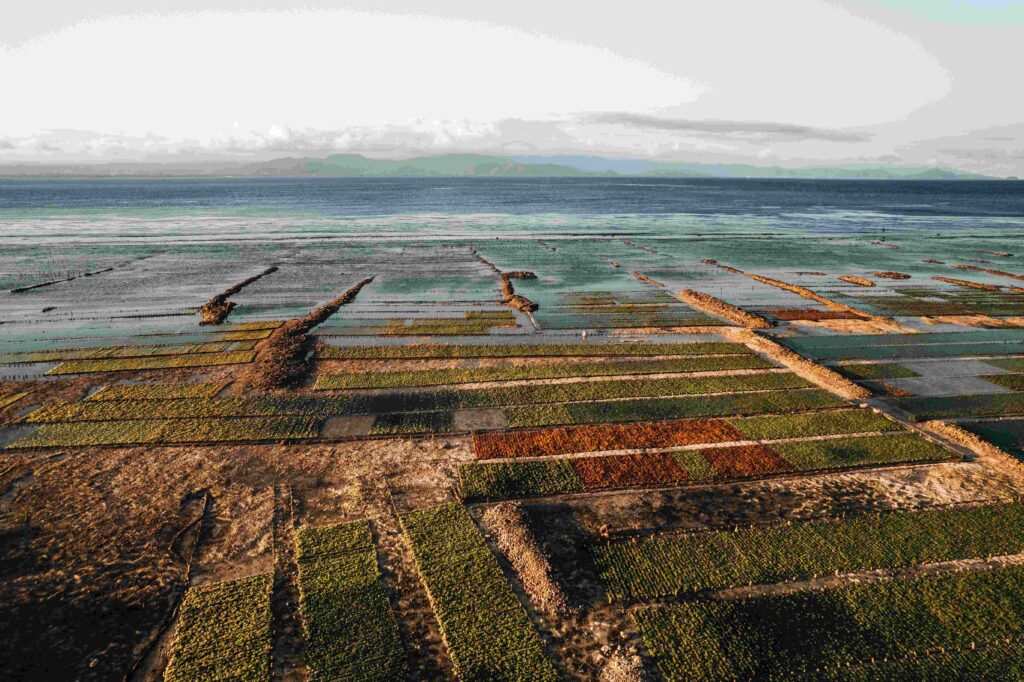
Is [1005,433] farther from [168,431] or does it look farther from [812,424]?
[168,431]

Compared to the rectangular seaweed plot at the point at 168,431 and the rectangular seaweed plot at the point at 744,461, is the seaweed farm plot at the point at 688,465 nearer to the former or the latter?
the rectangular seaweed plot at the point at 744,461

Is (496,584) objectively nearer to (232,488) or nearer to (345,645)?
(345,645)

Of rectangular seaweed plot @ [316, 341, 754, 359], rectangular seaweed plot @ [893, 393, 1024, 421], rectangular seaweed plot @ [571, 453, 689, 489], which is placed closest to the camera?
rectangular seaweed plot @ [571, 453, 689, 489]

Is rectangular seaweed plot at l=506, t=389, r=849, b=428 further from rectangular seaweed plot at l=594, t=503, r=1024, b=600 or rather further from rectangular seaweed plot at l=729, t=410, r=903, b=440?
rectangular seaweed plot at l=594, t=503, r=1024, b=600

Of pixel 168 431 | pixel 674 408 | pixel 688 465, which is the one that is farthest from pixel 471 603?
pixel 168 431

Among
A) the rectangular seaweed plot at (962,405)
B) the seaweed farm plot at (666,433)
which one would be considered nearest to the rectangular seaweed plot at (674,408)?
the seaweed farm plot at (666,433)

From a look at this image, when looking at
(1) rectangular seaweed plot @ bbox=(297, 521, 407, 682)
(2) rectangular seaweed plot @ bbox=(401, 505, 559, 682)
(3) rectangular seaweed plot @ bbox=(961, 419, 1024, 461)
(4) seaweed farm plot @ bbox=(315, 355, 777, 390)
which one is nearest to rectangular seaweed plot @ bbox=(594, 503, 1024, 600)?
(2) rectangular seaweed plot @ bbox=(401, 505, 559, 682)
